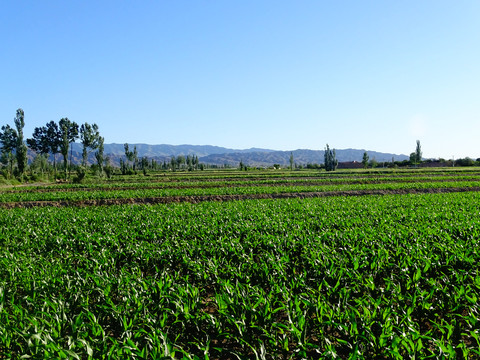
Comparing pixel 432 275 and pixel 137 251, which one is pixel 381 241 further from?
pixel 137 251

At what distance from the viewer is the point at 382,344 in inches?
147

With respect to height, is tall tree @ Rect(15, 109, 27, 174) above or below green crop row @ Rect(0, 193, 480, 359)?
above

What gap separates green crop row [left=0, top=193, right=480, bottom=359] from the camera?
393 centimetres

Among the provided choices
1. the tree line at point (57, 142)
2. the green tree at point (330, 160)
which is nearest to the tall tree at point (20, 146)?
the tree line at point (57, 142)

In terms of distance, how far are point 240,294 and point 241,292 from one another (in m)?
0.83

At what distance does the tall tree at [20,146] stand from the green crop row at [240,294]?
58902 millimetres

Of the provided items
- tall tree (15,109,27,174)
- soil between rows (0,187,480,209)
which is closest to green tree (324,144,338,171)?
soil between rows (0,187,480,209)

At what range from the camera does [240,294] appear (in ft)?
16.3

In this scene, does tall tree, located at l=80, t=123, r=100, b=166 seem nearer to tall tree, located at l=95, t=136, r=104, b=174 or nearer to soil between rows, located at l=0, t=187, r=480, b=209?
tall tree, located at l=95, t=136, r=104, b=174

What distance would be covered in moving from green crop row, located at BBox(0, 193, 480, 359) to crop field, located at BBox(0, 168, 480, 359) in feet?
0.12

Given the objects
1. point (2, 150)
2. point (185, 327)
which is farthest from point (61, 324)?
point (2, 150)

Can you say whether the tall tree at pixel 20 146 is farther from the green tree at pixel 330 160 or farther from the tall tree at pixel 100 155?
the green tree at pixel 330 160

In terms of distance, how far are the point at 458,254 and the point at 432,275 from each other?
3.06 feet

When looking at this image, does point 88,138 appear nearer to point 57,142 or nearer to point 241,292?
point 57,142
